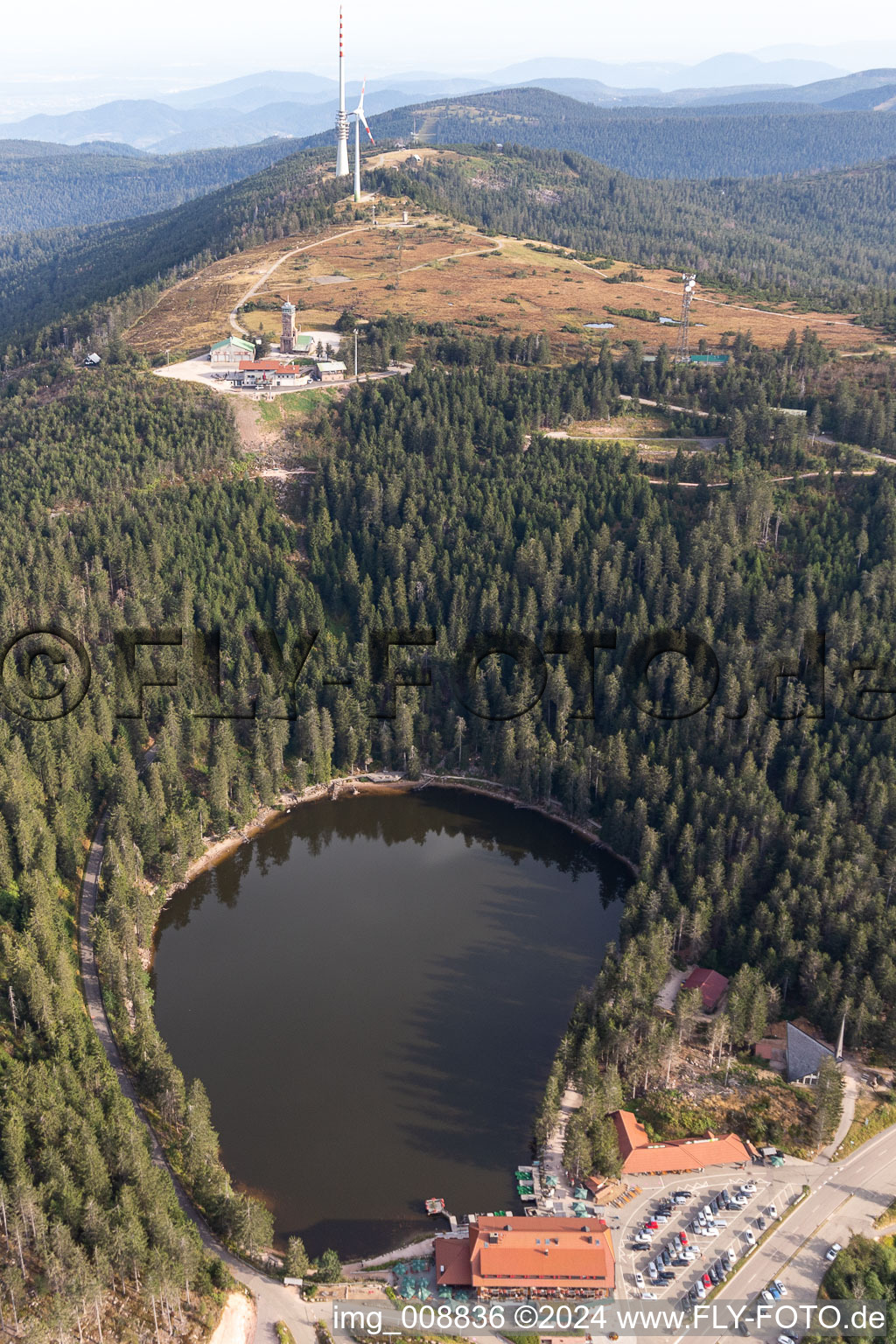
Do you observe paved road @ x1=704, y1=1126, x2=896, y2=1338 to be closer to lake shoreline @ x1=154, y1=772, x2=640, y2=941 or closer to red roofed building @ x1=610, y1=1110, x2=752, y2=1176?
red roofed building @ x1=610, y1=1110, x2=752, y2=1176

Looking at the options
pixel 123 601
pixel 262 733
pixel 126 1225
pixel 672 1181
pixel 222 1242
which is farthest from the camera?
pixel 123 601

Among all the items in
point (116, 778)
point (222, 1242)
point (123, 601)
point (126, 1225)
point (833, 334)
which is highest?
point (833, 334)

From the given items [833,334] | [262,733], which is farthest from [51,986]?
[833,334]

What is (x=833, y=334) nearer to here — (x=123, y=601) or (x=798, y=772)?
(x=798, y=772)

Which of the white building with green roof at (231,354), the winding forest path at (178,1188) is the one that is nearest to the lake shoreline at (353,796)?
the winding forest path at (178,1188)

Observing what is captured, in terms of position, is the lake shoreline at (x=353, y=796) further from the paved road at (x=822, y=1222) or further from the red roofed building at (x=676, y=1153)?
the paved road at (x=822, y=1222)

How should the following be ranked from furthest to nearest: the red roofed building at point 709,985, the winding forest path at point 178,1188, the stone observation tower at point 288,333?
the stone observation tower at point 288,333 < the red roofed building at point 709,985 < the winding forest path at point 178,1188

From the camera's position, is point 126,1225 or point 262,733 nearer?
point 126,1225
